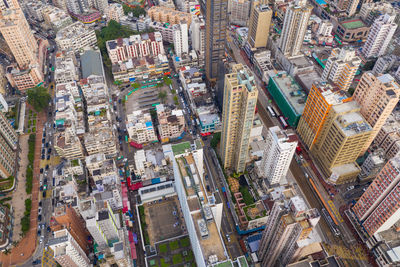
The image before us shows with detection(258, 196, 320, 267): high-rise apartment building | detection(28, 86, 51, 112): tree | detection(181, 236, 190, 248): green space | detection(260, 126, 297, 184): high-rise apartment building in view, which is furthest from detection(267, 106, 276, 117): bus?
detection(28, 86, 51, 112): tree

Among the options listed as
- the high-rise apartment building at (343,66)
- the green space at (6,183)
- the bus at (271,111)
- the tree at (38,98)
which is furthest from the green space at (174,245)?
the tree at (38,98)

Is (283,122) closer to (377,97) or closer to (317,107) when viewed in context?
(317,107)

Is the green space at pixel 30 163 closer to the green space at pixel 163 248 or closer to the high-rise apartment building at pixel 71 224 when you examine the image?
the high-rise apartment building at pixel 71 224

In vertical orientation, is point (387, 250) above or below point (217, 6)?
below

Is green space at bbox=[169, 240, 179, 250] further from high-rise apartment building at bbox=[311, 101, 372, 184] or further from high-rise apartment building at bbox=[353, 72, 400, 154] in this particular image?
high-rise apartment building at bbox=[353, 72, 400, 154]

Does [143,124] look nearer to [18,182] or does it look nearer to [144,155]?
[144,155]

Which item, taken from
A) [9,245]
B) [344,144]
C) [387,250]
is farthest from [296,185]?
[9,245]
